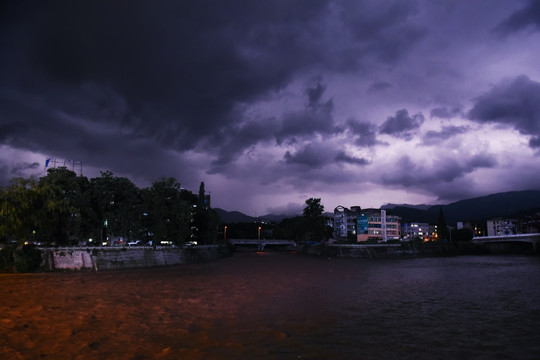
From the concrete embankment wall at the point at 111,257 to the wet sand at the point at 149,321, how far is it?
16560mm

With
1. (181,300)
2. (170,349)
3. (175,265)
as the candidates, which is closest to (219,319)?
(170,349)

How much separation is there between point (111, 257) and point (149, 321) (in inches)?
1462

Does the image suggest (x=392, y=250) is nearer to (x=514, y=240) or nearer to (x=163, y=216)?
(x=514, y=240)

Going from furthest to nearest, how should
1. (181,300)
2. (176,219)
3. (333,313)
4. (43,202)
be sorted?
(176,219), (43,202), (181,300), (333,313)

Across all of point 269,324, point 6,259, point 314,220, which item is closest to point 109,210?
point 6,259

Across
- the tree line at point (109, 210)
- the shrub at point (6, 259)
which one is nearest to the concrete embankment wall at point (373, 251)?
the tree line at point (109, 210)

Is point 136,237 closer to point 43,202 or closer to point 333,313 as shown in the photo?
point 43,202

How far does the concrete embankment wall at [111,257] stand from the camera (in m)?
46.1

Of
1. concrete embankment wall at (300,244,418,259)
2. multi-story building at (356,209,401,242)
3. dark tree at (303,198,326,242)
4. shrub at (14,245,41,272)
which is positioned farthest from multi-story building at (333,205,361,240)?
shrub at (14,245,41,272)

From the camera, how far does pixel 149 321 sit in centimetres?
1780

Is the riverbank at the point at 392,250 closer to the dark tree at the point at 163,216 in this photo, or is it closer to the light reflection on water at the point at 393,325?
the dark tree at the point at 163,216

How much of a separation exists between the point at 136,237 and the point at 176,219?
767cm

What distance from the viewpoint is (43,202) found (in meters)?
45.9

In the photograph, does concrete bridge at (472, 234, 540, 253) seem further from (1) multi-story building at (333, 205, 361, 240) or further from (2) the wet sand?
(2) the wet sand
